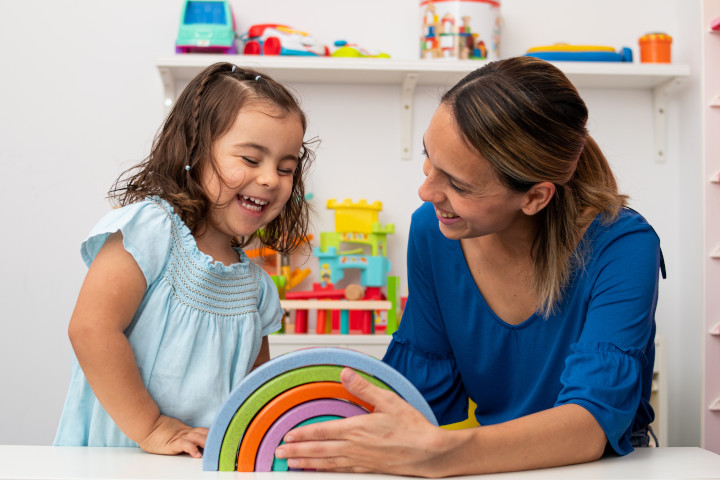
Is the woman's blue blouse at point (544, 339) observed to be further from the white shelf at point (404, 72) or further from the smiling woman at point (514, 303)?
the white shelf at point (404, 72)

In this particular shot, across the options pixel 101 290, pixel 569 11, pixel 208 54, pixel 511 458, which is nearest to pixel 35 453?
pixel 101 290

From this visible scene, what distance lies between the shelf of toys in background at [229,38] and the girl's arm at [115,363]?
146cm

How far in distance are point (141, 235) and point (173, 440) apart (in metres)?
0.27

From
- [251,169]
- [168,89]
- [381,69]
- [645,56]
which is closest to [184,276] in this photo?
[251,169]

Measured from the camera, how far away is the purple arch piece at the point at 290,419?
723 millimetres

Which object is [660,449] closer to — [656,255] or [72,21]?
[656,255]

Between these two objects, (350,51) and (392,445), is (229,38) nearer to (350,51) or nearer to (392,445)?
(350,51)

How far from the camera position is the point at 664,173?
248 centimetres

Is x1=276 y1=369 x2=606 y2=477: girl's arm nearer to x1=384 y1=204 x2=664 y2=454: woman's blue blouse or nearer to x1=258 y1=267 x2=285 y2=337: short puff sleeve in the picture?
x1=384 y1=204 x2=664 y2=454: woman's blue blouse

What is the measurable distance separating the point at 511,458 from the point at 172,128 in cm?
72

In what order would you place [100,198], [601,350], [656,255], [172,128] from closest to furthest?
[601,350]
[656,255]
[172,128]
[100,198]

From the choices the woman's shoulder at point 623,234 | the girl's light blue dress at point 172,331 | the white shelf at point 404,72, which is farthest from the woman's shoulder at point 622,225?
the white shelf at point 404,72

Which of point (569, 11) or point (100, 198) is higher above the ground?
point (569, 11)

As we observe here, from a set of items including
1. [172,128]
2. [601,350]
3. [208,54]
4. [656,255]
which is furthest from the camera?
[208,54]
